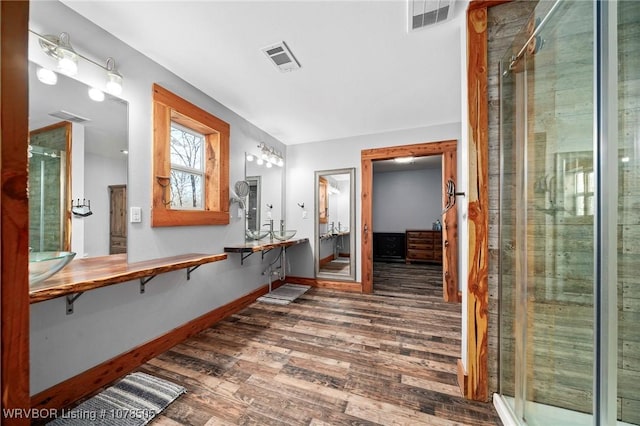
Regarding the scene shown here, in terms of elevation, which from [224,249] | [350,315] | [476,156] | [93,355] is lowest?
[350,315]

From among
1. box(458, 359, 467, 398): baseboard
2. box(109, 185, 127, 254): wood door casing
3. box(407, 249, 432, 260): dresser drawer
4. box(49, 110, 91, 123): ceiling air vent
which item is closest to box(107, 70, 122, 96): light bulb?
box(49, 110, 91, 123): ceiling air vent

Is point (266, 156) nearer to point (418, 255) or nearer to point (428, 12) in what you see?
point (428, 12)

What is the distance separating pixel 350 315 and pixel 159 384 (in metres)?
1.86

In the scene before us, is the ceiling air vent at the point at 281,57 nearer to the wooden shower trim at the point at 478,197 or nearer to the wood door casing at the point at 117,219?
the wooden shower trim at the point at 478,197

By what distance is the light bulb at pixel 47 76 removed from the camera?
4.64 ft

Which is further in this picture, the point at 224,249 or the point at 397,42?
the point at 224,249

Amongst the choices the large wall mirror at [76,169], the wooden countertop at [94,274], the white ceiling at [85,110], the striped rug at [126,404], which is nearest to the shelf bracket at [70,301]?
the wooden countertop at [94,274]

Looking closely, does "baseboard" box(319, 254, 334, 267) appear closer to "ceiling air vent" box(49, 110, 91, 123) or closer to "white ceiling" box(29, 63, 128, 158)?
"white ceiling" box(29, 63, 128, 158)

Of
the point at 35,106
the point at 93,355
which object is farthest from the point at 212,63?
the point at 93,355

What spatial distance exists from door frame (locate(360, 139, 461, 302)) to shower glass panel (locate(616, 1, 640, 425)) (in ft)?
6.89

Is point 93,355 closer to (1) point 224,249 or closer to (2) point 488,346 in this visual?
(1) point 224,249

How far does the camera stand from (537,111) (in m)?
1.37

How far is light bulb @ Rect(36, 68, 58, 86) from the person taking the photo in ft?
4.64

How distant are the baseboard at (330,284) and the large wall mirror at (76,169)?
2.67m
